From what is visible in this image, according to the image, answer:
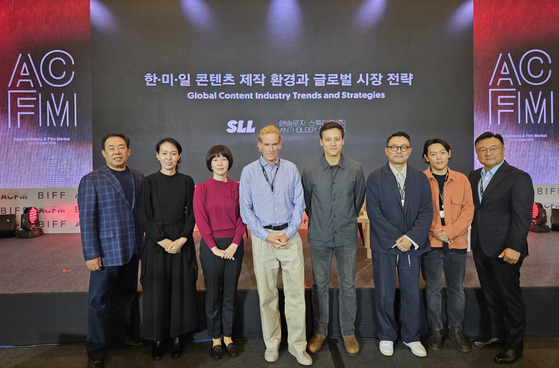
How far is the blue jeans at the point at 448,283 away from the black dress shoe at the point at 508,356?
0.27 meters

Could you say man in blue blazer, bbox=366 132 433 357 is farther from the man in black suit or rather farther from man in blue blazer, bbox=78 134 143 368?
man in blue blazer, bbox=78 134 143 368

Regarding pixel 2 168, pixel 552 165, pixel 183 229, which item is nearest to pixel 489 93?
pixel 552 165

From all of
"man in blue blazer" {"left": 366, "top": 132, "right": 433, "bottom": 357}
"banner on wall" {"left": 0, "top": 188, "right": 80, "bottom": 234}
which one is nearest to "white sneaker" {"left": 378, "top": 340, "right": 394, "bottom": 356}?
"man in blue blazer" {"left": 366, "top": 132, "right": 433, "bottom": 357}

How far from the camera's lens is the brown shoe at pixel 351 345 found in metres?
2.29

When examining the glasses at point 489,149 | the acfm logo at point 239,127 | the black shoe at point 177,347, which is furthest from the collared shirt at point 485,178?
the acfm logo at point 239,127

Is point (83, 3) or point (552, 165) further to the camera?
point (552, 165)

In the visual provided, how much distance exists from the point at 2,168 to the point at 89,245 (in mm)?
4667

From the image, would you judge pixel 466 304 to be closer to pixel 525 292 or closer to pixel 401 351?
pixel 525 292

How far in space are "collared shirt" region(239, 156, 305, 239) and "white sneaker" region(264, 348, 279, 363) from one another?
80cm

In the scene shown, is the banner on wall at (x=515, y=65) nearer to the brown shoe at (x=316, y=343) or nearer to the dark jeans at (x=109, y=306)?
the brown shoe at (x=316, y=343)

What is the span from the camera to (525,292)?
2623 millimetres

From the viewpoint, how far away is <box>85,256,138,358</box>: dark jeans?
219 centimetres

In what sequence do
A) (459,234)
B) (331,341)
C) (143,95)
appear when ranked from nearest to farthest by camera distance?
(459,234) → (331,341) → (143,95)

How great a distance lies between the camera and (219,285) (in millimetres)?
2244
